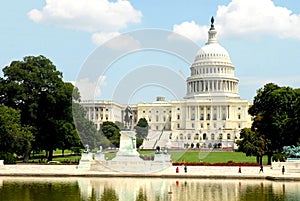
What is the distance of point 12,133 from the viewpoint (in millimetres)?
45375

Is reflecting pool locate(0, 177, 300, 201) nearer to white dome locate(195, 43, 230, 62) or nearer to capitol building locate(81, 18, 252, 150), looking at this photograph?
capitol building locate(81, 18, 252, 150)

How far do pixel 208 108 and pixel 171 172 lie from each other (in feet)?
295

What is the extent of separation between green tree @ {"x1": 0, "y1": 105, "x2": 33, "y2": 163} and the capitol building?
68606 millimetres

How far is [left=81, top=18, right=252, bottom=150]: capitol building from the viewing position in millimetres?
119438

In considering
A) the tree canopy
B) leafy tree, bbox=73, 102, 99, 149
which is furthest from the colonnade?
leafy tree, bbox=73, 102, 99, 149

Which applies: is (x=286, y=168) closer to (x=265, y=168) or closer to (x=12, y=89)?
(x=265, y=168)

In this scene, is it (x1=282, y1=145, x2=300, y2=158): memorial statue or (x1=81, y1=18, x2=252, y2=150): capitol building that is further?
(x1=81, y1=18, x2=252, y2=150): capitol building

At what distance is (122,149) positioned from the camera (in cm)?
3931

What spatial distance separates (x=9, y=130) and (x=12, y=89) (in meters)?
5.47

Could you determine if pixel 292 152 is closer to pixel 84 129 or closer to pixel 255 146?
pixel 255 146

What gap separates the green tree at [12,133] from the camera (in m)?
45.3

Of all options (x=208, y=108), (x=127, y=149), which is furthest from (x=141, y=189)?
(x=208, y=108)

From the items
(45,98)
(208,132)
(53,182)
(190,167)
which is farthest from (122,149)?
(208,132)

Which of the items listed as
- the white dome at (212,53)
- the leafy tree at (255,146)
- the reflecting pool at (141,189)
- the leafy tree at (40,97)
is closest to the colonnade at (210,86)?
the white dome at (212,53)
